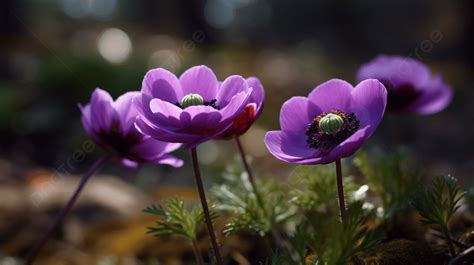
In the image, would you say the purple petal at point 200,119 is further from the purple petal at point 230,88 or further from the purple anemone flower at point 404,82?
the purple anemone flower at point 404,82

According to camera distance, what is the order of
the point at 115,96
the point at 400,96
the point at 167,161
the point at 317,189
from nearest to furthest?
the point at 167,161 < the point at 317,189 < the point at 400,96 < the point at 115,96

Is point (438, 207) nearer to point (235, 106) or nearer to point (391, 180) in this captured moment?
point (391, 180)

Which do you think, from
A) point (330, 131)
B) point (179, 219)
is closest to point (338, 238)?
point (330, 131)

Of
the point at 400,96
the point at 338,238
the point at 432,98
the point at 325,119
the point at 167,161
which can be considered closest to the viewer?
the point at 338,238

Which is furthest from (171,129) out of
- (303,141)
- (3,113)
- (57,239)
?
(3,113)

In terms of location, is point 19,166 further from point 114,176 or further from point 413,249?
point 413,249
